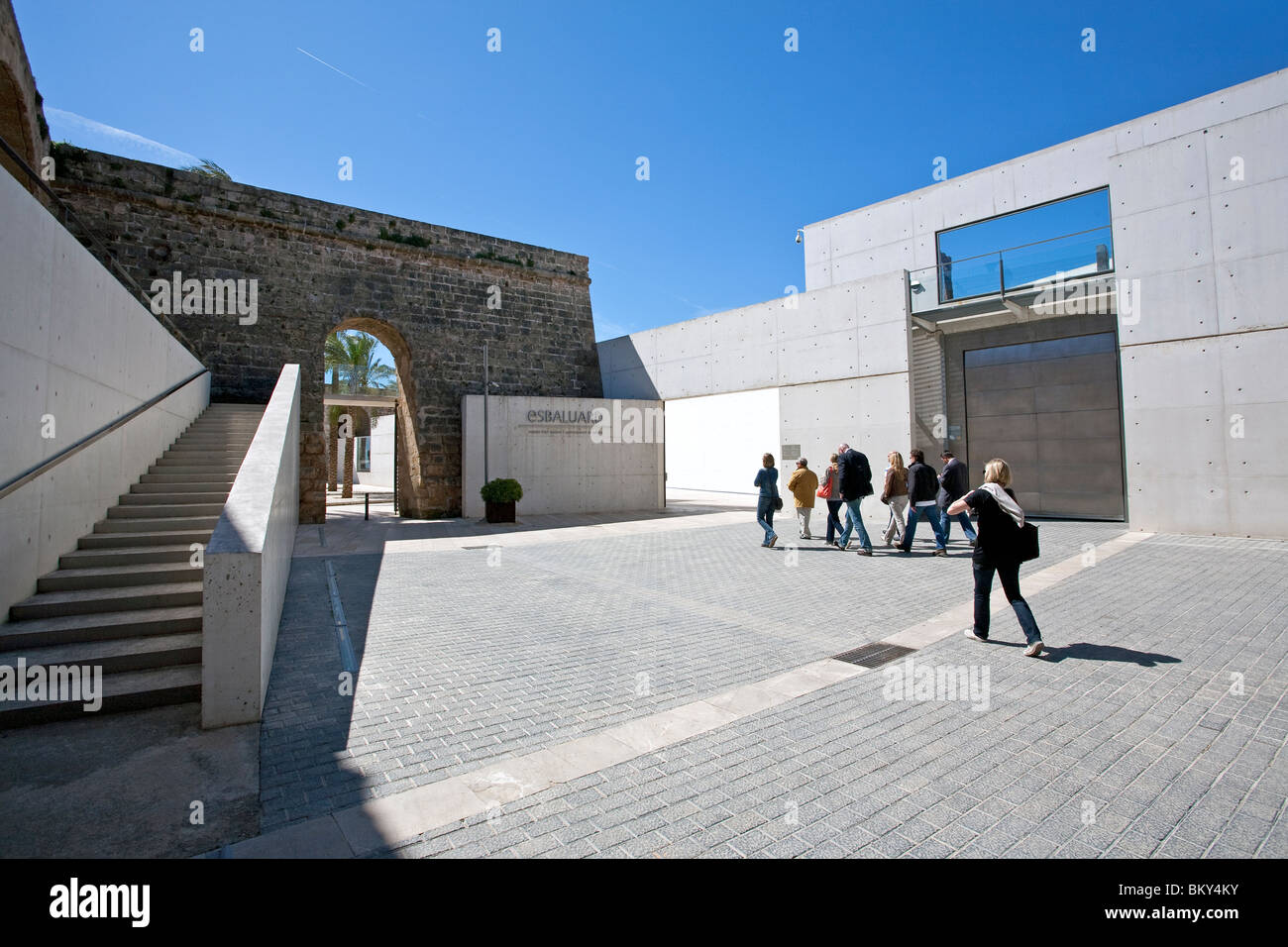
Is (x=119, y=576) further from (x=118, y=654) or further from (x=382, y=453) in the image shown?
(x=382, y=453)

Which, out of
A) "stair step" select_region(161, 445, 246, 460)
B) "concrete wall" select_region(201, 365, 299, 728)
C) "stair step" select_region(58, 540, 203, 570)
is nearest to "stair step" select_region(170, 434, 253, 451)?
"stair step" select_region(161, 445, 246, 460)

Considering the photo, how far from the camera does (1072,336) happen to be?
49.6 ft

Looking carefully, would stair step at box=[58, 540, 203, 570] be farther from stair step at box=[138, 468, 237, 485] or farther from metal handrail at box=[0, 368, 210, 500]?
stair step at box=[138, 468, 237, 485]

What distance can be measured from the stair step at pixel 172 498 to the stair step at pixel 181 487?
0.8 inches

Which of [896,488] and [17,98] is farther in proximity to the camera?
[896,488]

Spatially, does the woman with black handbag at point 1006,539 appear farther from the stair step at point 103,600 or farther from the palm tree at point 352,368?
the palm tree at point 352,368

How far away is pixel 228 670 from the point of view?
398 centimetres

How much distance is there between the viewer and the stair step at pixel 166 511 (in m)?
6.75

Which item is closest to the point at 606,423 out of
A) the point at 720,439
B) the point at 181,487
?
the point at 720,439

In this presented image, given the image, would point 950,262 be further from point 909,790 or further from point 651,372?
point 909,790

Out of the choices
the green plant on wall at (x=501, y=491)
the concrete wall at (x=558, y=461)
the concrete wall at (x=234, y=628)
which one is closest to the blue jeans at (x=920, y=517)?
the concrete wall at (x=234, y=628)

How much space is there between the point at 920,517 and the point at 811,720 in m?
7.53

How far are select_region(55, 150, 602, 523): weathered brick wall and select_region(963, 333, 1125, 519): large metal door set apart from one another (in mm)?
12638
